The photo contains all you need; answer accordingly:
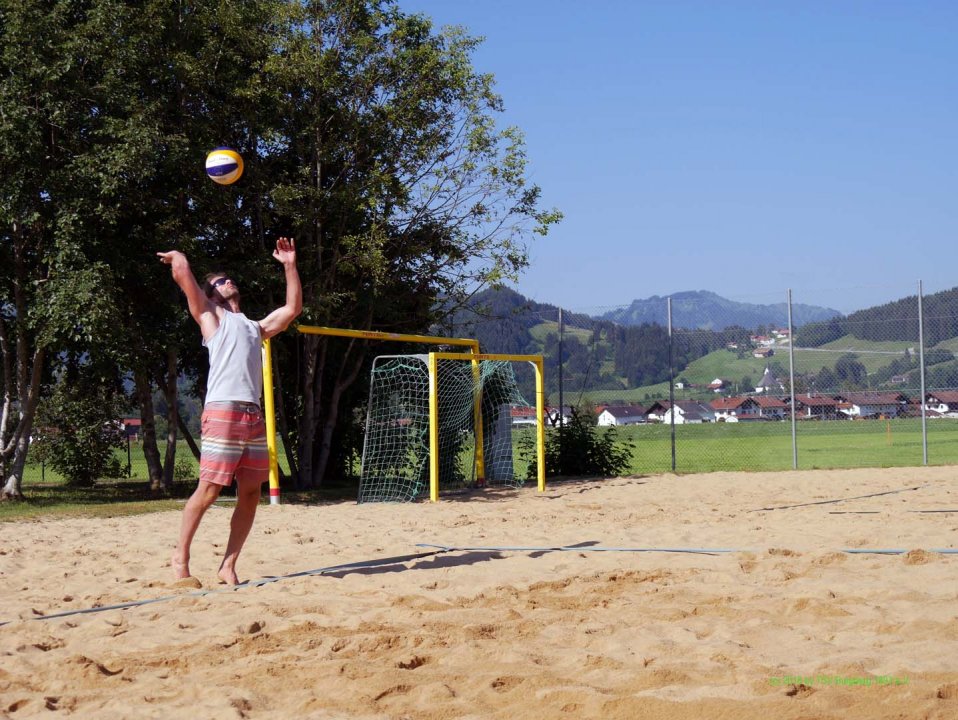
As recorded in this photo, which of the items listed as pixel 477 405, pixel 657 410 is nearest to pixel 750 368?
pixel 657 410

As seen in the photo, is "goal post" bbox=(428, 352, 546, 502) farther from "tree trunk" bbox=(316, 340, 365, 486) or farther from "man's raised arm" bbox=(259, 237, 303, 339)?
"man's raised arm" bbox=(259, 237, 303, 339)

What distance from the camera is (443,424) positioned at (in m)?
13.4

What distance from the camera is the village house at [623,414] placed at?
56.6 ft

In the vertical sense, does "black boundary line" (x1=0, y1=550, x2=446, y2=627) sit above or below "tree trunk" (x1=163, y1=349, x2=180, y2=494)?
below

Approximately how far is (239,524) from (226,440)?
0.53 meters

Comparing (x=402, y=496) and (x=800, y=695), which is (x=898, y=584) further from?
(x=402, y=496)

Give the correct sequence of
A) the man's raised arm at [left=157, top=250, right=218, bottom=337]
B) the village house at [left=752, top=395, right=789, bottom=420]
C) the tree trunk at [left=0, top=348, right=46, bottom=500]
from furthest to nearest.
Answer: the village house at [left=752, top=395, right=789, bottom=420] → the tree trunk at [left=0, top=348, right=46, bottom=500] → the man's raised arm at [left=157, top=250, right=218, bottom=337]

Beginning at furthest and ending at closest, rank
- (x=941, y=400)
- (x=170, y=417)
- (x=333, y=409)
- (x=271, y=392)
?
(x=941, y=400)
(x=333, y=409)
(x=170, y=417)
(x=271, y=392)

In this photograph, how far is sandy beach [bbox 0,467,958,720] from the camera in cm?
326

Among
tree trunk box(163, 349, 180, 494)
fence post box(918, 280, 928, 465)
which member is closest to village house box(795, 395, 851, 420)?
fence post box(918, 280, 928, 465)

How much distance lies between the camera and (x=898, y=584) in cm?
498

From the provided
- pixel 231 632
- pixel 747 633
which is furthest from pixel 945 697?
pixel 231 632

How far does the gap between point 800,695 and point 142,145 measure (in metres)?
9.38

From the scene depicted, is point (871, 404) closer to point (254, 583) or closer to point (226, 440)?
point (254, 583)
